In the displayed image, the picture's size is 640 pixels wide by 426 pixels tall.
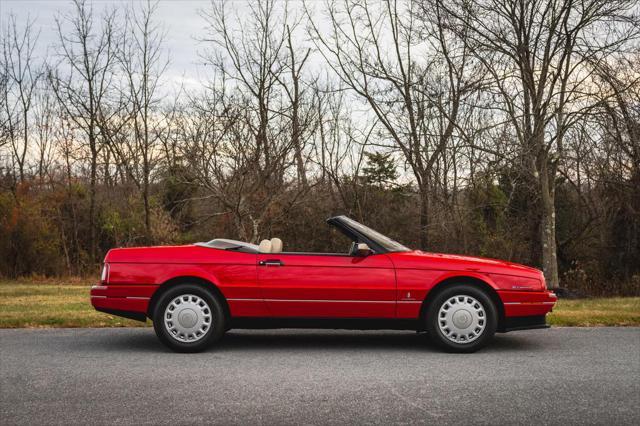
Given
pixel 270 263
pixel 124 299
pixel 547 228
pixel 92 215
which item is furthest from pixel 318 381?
pixel 92 215

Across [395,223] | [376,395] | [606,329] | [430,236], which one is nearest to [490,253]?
[430,236]

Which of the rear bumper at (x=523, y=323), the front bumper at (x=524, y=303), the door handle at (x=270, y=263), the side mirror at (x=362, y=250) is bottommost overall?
the rear bumper at (x=523, y=323)

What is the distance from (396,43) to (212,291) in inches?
803

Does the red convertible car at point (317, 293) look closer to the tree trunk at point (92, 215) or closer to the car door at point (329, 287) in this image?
the car door at point (329, 287)

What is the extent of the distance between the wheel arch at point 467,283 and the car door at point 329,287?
1.11 ft

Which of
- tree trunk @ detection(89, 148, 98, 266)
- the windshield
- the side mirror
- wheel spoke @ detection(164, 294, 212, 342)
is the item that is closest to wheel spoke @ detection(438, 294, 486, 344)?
the windshield

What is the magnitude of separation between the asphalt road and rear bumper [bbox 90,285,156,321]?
42 cm

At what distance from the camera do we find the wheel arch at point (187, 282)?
670 centimetres

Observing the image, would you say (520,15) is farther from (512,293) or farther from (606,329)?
(512,293)

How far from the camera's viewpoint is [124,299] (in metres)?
6.71

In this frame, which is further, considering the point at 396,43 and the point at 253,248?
the point at 396,43

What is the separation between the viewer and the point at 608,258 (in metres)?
23.6

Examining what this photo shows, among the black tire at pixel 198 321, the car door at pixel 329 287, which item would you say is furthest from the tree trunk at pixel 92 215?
the car door at pixel 329 287

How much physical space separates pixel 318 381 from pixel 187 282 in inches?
83.0
